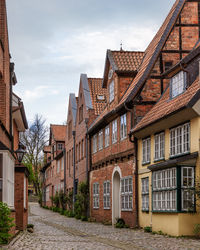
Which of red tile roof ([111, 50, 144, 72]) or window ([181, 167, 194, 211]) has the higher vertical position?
red tile roof ([111, 50, 144, 72])

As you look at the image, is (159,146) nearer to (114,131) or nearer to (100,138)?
(114,131)

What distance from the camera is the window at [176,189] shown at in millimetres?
17219

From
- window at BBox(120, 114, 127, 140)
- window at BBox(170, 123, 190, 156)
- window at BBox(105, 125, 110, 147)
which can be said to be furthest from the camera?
window at BBox(105, 125, 110, 147)

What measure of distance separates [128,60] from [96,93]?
1012 cm

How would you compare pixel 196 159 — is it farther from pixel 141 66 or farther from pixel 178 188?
pixel 141 66

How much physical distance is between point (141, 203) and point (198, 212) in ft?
18.1

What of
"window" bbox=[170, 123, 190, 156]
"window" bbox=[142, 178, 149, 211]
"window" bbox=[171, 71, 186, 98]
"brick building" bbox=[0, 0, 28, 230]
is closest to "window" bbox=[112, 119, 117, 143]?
"window" bbox=[142, 178, 149, 211]

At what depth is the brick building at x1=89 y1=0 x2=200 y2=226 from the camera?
2309cm

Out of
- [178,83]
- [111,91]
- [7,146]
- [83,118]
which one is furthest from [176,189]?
[83,118]

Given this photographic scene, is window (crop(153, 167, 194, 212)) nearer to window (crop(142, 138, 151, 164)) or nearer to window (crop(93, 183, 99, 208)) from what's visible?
window (crop(142, 138, 151, 164))

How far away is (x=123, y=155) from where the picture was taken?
2491 centimetres

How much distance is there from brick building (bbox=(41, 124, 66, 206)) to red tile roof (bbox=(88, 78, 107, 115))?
13114 mm

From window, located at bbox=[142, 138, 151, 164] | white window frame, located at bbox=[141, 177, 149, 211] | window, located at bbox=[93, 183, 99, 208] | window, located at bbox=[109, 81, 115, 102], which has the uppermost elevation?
window, located at bbox=[109, 81, 115, 102]

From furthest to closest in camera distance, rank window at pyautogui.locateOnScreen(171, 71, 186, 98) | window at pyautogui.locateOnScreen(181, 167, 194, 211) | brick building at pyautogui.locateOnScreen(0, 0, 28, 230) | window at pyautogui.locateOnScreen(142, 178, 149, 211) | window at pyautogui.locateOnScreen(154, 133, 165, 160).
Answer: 1. window at pyautogui.locateOnScreen(142, 178, 149, 211)
2. window at pyautogui.locateOnScreen(154, 133, 165, 160)
3. window at pyautogui.locateOnScreen(171, 71, 186, 98)
4. window at pyautogui.locateOnScreen(181, 167, 194, 211)
5. brick building at pyautogui.locateOnScreen(0, 0, 28, 230)
